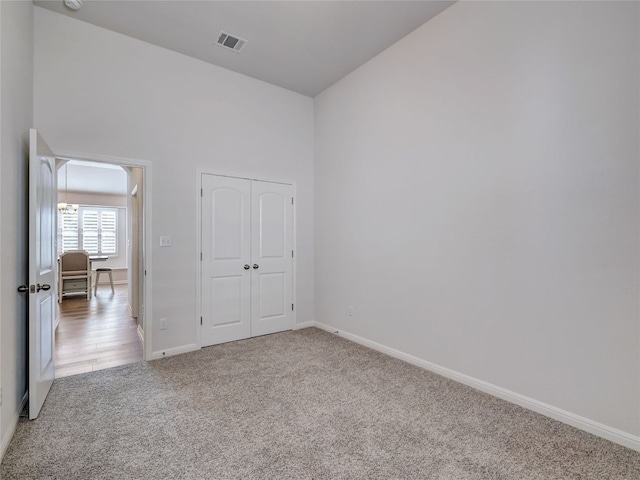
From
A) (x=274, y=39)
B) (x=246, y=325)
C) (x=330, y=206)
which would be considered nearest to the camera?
(x=274, y=39)

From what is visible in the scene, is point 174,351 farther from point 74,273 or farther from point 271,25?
point 74,273

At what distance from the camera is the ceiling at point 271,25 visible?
2.86 meters

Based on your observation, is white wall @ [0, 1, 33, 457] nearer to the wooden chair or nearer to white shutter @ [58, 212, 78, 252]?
the wooden chair

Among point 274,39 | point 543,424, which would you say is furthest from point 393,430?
point 274,39

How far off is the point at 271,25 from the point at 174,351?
3.65 metres

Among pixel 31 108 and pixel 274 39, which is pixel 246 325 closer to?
pixel 31 108

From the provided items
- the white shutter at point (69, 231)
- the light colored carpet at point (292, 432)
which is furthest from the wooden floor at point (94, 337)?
the white shutter at point (69, 231)

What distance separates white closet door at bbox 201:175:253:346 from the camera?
3.80 meters

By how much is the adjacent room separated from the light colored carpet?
0.06 feet

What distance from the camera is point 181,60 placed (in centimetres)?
362

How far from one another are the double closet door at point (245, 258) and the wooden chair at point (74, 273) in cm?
498

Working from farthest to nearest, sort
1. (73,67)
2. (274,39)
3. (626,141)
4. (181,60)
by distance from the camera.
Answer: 1. (181,60)
2. (274,39)
3. (73,67)
4. (626,141)

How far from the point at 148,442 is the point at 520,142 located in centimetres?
342

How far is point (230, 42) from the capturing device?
3.40 metres
